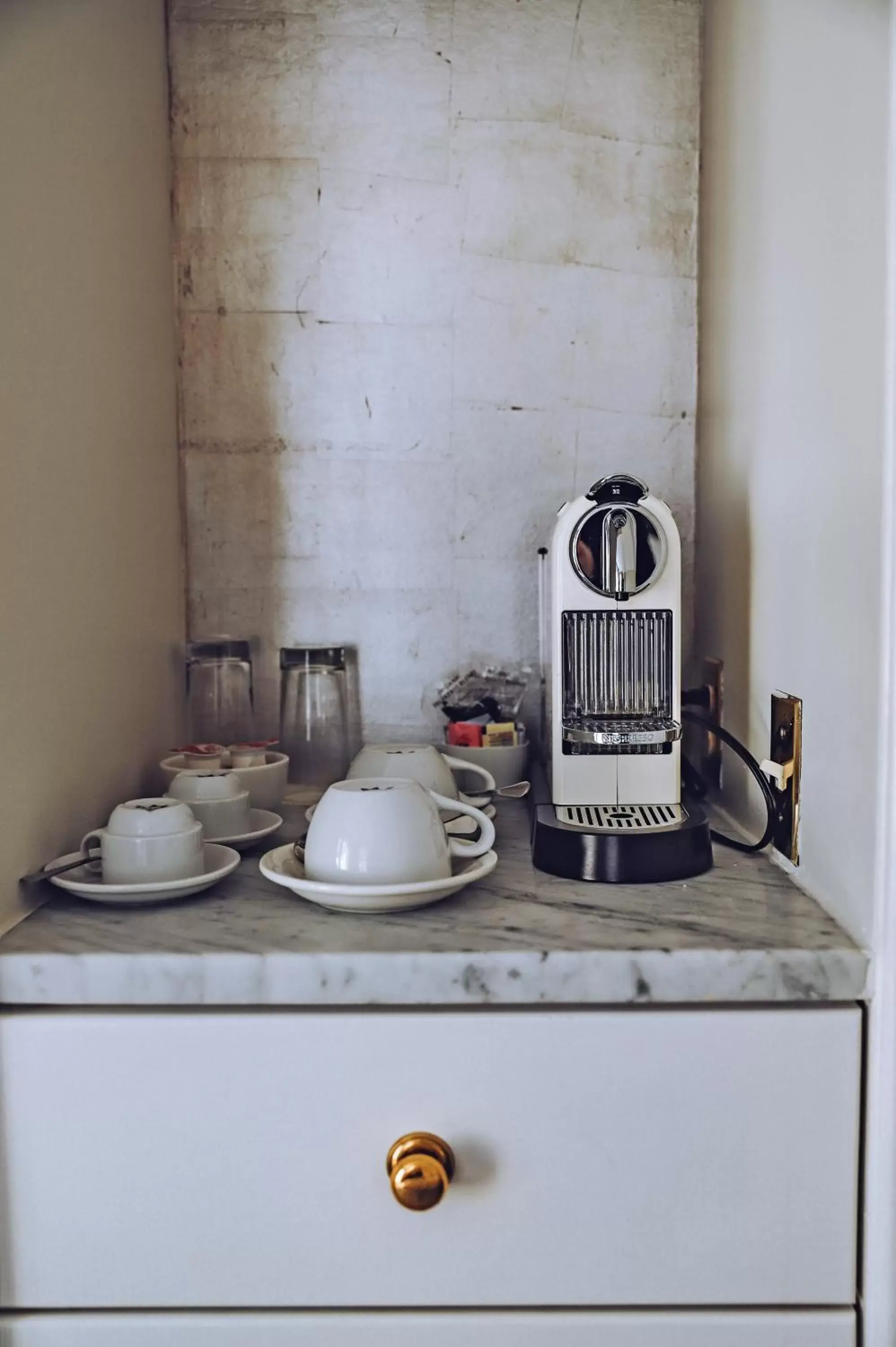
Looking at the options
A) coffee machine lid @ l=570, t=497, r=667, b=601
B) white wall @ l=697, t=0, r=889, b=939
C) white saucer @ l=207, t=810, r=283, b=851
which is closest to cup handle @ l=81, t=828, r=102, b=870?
white saucer @ l=207, t=810, r=283, b=851

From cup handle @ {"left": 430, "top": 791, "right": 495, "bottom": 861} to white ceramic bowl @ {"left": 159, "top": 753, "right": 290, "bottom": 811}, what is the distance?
258mm

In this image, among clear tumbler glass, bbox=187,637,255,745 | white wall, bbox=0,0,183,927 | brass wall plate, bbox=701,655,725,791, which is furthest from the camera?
clear tumbler glass, bbox=187,637,255,745

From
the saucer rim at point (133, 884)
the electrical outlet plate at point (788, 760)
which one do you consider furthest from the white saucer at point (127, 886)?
the electrical outlet plate at point (788, 760)

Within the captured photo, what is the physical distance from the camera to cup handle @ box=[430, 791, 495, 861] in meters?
0.81

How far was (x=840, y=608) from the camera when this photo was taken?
728 millimetres

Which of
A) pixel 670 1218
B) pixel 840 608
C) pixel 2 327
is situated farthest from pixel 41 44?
pixel 670 1218

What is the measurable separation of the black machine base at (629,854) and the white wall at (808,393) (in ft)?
0.28

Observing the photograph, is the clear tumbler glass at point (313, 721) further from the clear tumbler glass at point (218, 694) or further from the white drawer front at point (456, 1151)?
the white drawer front at point (456, 1151)

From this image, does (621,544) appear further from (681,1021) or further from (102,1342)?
(102,1342)

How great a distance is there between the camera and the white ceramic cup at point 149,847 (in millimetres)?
790

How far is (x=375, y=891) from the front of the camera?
0.73 m

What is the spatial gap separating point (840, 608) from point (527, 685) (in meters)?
0.56

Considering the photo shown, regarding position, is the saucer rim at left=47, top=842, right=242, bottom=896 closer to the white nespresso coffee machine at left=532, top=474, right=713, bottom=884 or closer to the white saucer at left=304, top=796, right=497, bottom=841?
the white saucer at left=304, top=796, right=497, bottom=841

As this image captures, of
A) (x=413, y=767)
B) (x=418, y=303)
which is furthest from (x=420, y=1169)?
(x=418, y=303)
